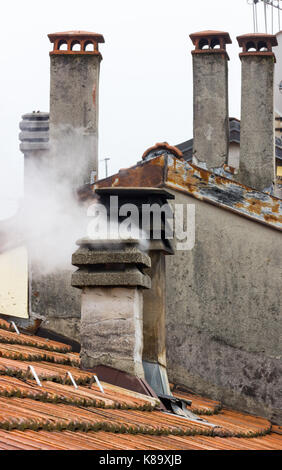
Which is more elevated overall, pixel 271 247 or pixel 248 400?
pixel 271 247

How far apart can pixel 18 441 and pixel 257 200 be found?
595cm

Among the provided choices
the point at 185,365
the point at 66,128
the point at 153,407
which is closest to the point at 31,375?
the point at 153,407

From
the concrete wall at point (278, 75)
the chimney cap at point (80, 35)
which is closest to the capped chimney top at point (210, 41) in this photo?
the chimney cap at point (80, 35)

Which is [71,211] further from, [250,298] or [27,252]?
[250,298]

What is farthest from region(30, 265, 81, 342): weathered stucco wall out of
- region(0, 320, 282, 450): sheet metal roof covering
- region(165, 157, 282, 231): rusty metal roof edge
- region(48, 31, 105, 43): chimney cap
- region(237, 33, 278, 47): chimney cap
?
region(237, 33, 278, 47): chimney cap

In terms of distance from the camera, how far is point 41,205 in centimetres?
1127

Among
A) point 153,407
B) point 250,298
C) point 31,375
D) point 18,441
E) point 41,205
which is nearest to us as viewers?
point 18,441

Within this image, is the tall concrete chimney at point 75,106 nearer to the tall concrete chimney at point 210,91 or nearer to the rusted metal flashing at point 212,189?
the rusted metal flashing at point 212,189

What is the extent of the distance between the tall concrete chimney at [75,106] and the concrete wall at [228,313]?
1323 millimetres

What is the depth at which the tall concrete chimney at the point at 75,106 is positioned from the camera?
1138 cm

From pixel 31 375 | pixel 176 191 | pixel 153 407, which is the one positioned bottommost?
pixel 153 407

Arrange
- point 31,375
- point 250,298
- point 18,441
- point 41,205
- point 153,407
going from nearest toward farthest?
point 18,441 → point 31,375 → point 153,407 → point 250,298 → point 41,205

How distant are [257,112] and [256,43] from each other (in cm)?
90

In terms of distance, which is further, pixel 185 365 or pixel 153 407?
pixel 185 365
